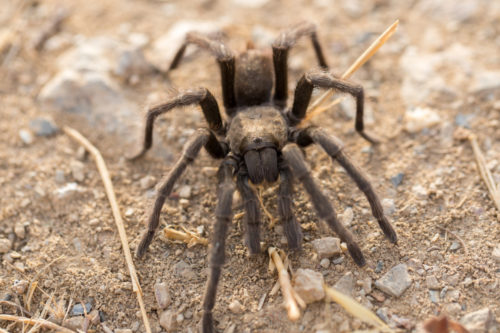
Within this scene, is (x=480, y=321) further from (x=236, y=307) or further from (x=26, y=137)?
(x=26, y=137)

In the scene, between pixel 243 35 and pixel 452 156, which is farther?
pixel 243 35

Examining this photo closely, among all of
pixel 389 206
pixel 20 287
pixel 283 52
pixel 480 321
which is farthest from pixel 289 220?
pixel 20 287

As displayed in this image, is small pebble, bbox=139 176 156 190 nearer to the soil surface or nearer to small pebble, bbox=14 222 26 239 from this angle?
the soil surface

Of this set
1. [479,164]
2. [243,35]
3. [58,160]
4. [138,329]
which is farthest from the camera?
[243,35]

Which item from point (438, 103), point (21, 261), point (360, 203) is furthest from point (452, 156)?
point (21, 261)

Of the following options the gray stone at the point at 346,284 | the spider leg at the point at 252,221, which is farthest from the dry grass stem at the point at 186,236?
the gray stone at the point at 346,284

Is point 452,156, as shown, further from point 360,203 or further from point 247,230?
point 247,230

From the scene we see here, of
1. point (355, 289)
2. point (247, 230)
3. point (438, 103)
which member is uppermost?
point (438, 103)
